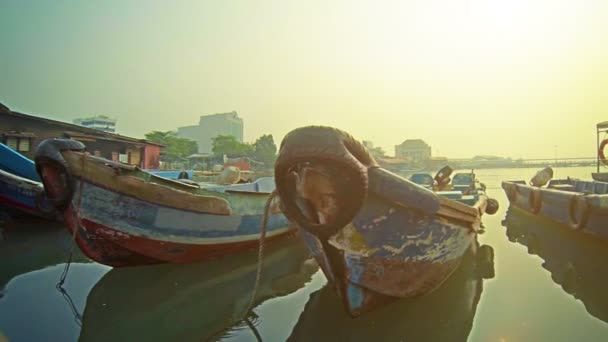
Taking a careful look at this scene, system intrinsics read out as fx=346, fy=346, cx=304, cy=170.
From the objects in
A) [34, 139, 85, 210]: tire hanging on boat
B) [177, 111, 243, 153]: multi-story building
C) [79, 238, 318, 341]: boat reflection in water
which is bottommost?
[79, 238, 318, 341]: boat reflection in water

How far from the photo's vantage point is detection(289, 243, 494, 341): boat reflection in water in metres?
3.38

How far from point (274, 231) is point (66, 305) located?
353 centimetres

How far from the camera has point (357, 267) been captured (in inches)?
134

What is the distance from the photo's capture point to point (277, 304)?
169 inches

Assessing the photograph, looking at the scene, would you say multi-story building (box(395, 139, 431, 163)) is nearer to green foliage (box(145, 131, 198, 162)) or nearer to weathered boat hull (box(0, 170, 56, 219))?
green foliage (box(145, 131, 198, 162))

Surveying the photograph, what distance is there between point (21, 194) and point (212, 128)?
534 feet

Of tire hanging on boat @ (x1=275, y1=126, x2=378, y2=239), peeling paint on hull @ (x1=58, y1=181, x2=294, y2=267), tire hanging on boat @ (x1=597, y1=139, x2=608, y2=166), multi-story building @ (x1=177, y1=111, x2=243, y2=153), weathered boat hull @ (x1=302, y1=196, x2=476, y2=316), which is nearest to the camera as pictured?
tire hanging on boat @ (x1=275, y1=126, x2=378, y2=239)

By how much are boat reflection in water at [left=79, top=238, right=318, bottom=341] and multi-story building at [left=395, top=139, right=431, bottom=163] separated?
4572 inches

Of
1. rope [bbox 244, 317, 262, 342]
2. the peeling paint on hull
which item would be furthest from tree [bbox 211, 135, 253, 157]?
rope [bbox 244, 317, 262, 342]

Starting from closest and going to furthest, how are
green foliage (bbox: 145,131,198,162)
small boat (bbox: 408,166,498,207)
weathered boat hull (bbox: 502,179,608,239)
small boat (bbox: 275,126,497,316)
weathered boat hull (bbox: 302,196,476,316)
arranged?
small boat (bbox: 275,126,497,316) → weathered boat hull (bbox: 302,196,476,316) → weathered boat hull (bbox: 502,179,608,239) → small boat (bbox: 408,166,498,207) → green foliage (bbox: 145,131,198,162)

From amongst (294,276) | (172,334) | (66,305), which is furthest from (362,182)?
(66,305)

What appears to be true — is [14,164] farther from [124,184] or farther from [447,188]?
[447,188]

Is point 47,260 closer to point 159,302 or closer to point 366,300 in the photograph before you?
point 159,302

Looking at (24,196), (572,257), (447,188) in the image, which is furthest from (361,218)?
(24,196)
